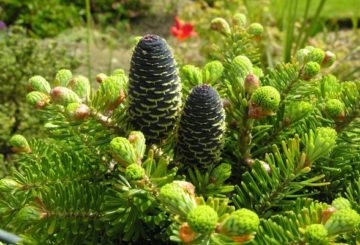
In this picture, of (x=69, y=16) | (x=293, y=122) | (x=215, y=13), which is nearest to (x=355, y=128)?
(x=293, y=122)

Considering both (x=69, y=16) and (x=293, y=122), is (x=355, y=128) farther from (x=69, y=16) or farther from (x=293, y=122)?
→ (x=69, y=16)

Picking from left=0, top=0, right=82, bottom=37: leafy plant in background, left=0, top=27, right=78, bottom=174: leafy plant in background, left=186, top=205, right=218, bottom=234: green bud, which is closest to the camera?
left=186, top=205, right=218, bottom=234: green bud

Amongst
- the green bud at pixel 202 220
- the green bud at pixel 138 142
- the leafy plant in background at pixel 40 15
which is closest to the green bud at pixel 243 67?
the green bud at pixel 138 142

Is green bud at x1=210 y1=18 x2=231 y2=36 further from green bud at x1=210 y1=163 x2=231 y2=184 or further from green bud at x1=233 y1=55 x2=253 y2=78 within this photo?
green bud at x1=210 y1=163 x2=231 y2=184

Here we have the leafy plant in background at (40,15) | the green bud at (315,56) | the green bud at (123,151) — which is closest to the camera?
the green bud at (123,151)

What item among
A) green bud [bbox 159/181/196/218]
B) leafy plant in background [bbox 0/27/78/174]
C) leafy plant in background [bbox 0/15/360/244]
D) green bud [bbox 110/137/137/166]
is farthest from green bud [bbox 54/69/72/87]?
leafy plant in background [bbox 0/27/78/174]

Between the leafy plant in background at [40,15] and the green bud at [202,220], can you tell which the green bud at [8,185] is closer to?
the green bud at [202,220]
